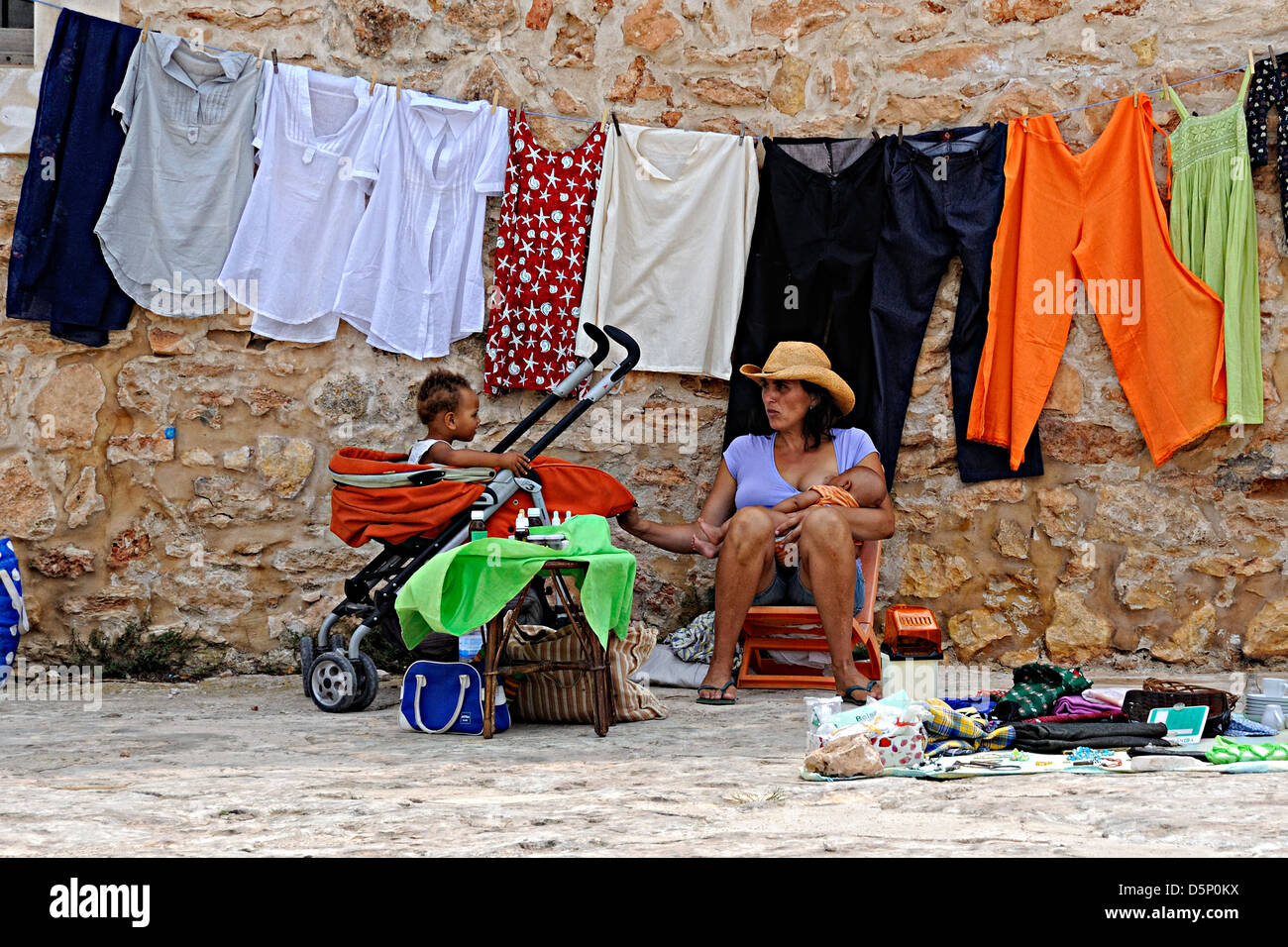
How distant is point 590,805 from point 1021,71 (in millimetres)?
3731

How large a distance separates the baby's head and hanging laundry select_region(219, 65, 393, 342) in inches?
29.9

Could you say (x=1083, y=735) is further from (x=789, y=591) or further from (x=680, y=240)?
(x=680, y=240)

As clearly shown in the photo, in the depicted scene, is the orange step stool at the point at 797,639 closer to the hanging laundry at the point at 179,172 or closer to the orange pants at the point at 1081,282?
the orange pants at the point at 1081,282

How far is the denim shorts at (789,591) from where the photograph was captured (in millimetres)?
4473

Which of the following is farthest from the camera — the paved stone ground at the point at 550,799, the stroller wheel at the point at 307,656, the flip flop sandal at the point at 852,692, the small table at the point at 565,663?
the stroller wheel at the point at 307,656

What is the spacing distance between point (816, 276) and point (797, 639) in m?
1.45

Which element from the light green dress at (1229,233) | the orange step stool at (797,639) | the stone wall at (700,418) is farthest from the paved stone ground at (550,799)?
the light green dress at (1229,233)

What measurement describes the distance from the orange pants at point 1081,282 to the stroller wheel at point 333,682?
2526 mm

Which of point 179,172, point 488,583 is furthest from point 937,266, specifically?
point 179,172

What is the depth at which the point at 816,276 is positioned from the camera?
5.05 m

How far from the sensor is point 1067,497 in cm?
500

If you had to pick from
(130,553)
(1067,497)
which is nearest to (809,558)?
(1067,497)

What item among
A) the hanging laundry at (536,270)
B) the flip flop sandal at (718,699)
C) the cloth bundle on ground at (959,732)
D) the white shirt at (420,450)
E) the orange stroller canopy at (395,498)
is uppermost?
the hanging laundry at (536,270)

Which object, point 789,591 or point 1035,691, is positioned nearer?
point 1035,691
